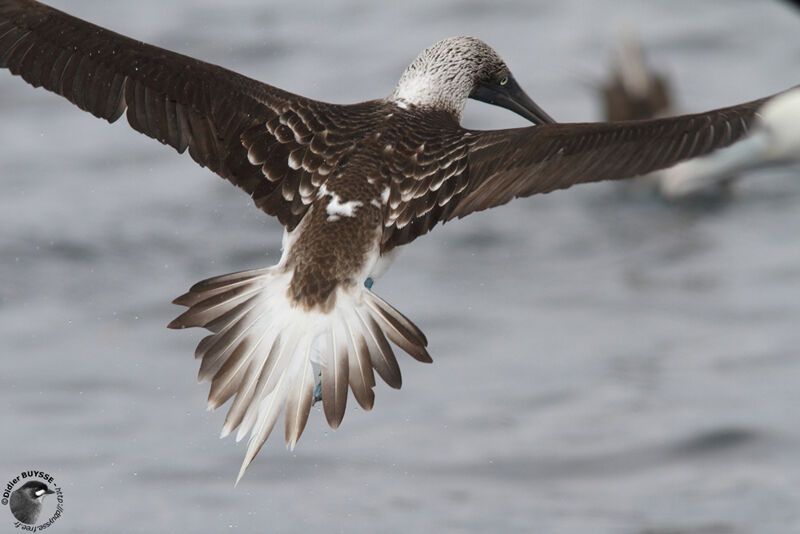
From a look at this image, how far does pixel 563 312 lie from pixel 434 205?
430 centimetres

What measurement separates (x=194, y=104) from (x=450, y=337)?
12.9 ft

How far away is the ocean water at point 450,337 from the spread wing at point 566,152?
2248mm

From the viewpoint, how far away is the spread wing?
5.73 m

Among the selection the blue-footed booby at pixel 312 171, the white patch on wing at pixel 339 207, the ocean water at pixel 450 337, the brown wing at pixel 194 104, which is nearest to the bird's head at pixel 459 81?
the blue-footed booby at pixel 312 171

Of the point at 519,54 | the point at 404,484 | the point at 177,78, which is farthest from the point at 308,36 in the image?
the point at 177,78

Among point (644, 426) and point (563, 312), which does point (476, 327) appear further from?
point (644, 426)

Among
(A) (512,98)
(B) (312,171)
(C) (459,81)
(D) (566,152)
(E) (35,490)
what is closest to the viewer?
(B) (312,171)

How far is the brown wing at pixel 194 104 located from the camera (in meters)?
5.62

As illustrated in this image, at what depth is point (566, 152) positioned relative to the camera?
5781 mm

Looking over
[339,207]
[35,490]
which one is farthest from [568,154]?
[35,490]

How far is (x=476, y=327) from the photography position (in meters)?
9.59

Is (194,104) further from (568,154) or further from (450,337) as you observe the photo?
(450,337)

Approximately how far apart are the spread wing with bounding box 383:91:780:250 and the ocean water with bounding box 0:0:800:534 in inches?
88.5

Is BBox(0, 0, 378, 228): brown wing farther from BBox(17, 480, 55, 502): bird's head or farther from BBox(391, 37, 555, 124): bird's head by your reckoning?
BBox(17, 480, 55, 502): bird's head
